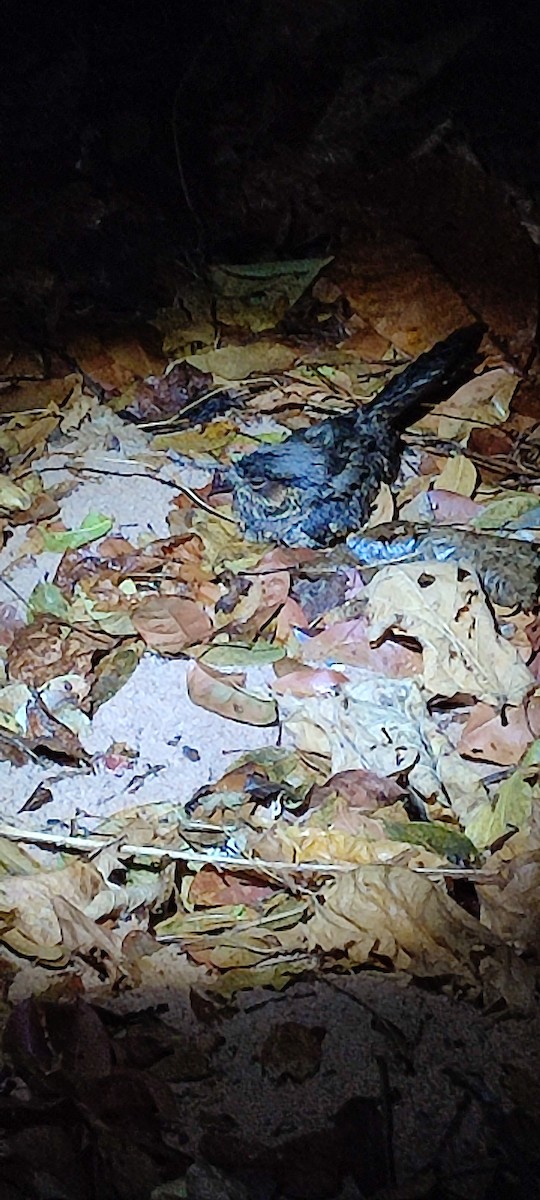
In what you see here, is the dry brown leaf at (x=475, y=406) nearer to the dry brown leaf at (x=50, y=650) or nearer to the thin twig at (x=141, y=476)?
the thin twig at (x=141, y=476)

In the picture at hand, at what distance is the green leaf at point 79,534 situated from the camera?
1500mm

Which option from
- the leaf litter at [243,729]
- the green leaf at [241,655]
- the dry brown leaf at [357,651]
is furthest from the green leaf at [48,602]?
the dry brown leaf at [357,651]

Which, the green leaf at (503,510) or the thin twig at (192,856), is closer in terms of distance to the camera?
the thin twig at (192,856)

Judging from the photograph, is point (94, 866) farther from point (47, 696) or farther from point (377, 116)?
point (377, 116)

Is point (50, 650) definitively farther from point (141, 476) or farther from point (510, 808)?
point (510, 808)

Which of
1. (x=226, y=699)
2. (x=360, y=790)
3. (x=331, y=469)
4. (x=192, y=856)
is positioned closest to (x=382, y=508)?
(x=331, y=469)

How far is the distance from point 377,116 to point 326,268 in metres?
0.31

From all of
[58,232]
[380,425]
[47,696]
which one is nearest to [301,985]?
[47,696]

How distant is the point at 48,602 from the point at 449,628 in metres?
0.51

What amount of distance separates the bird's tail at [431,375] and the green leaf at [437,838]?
75 cm

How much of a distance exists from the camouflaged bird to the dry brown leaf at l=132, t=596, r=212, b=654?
18cm

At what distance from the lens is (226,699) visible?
1.25m

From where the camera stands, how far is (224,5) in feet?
6.46

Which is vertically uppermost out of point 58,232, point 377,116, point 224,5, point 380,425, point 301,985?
point 224,5
